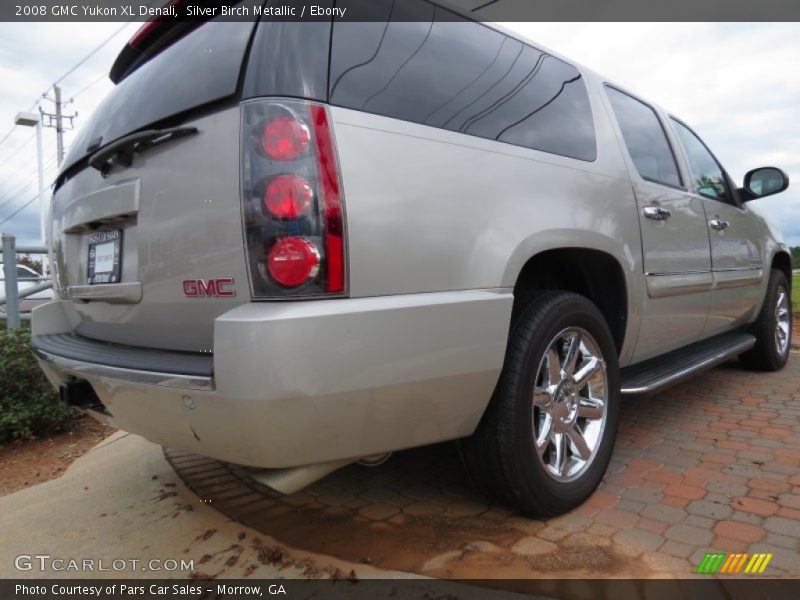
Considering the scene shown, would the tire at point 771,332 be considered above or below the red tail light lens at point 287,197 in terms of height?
below

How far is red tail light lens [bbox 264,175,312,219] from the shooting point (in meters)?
1.56

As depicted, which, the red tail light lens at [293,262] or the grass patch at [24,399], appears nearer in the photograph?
the red tail light lens at [293,262]

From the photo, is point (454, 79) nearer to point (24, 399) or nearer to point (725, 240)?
point (725, 240)

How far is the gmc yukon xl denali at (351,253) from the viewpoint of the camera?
1.57 meters

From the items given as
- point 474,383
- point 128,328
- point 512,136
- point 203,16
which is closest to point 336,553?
point 474,383

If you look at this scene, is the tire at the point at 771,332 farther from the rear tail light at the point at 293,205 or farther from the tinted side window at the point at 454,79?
the rear tail light at the point at 293,205

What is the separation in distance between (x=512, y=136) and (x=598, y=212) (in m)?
0.59

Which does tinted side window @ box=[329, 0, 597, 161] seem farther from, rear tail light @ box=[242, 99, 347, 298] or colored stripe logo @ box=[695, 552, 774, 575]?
colored stripe logo @ box=[695, 552, 774, 575]

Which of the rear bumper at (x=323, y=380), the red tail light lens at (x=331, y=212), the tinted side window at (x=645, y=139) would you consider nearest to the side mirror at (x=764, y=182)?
the tinted side window at (x=645, y=139)

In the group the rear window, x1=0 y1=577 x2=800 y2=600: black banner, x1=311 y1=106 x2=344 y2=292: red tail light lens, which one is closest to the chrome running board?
x1=0 y1=577 x2=800 y2=600: black banner

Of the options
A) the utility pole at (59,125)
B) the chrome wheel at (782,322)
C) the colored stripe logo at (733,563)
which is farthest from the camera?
the utility pole at (59,125)

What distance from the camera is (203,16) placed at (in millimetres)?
2057

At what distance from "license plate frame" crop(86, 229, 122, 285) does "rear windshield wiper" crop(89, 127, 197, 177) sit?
0.25 meters

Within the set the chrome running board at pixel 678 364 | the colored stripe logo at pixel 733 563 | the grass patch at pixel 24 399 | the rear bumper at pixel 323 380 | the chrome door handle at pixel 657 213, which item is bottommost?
the colored stripe logo at pixel 733 563
